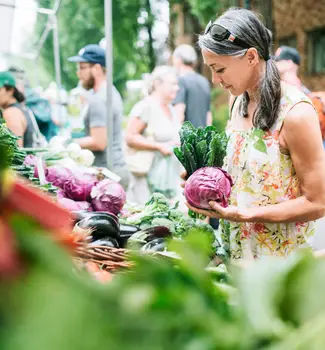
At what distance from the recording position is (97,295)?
66 centimetres

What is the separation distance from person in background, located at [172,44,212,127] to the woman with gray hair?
353 cm

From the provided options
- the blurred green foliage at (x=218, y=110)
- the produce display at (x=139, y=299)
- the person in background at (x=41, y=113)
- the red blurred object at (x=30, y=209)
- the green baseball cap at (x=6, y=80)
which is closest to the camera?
the produce display at (x=139, y=299)

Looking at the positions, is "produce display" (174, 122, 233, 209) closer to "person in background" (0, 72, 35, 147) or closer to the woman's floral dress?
the woman's floral dress

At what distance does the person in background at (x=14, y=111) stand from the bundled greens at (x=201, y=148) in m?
2.69

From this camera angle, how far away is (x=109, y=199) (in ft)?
10.8

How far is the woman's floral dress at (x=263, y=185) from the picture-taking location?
242cm

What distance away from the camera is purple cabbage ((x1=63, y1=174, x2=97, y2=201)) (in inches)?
138

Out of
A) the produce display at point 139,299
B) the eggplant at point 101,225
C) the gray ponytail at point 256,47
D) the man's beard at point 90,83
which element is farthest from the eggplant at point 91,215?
the man's beard at point 90,83

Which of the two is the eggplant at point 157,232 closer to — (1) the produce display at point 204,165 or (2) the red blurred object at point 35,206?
(1) the produce display at point 204,165

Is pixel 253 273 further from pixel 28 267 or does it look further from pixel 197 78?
pixel 197 78

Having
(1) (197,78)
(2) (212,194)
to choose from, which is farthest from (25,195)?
(1) (197,78)

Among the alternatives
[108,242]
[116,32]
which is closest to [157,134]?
[108,242]

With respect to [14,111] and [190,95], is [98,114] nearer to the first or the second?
[14,111]

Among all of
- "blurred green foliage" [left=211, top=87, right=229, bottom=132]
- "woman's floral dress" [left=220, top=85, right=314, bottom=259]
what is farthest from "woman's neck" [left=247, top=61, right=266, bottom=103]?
"blurred green foliage" [left=211, top=87, right=229, bottom=132]
